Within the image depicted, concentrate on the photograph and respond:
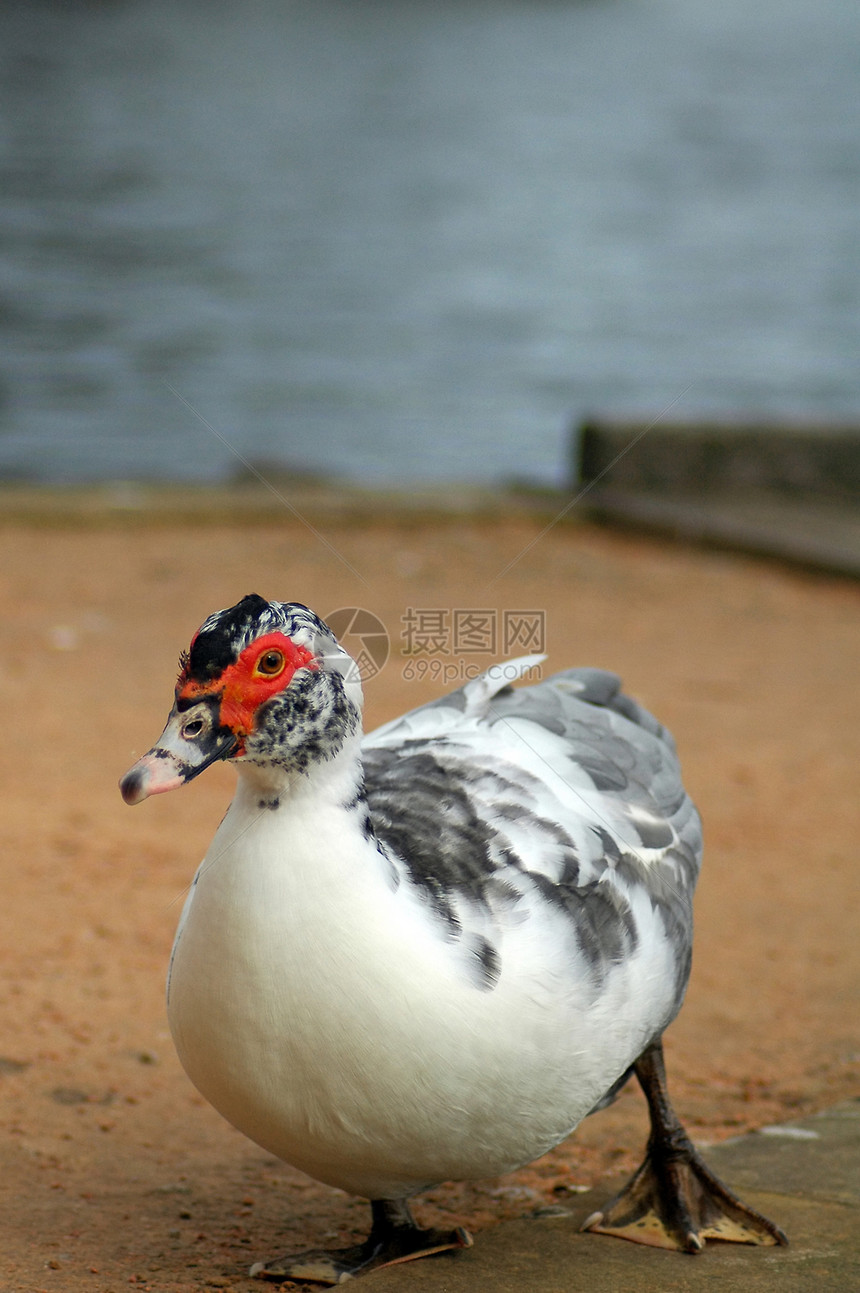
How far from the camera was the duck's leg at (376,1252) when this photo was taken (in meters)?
2.66

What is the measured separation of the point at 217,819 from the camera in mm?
4863

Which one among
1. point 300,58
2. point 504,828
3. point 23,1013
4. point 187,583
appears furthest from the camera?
point 300,58

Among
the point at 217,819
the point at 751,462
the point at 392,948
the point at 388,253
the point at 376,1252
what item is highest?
the point at 392,948

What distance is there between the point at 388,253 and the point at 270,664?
2607 cm

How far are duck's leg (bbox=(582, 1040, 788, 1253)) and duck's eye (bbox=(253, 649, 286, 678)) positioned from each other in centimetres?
119

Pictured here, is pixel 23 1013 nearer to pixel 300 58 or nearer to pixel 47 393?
pixel 47 393

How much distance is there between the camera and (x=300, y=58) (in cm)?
5300

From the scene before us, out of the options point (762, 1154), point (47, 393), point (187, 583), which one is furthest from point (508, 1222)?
point (47, 393)

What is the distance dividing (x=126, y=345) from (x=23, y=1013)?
16478 mm

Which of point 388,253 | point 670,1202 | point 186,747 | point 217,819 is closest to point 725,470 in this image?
point 217,819

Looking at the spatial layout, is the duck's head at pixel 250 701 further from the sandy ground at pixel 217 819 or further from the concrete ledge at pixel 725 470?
the concrete ledge at pixel 725 470

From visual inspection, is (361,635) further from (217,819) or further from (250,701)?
(217,819)

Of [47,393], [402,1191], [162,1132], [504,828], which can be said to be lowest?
[47,393]

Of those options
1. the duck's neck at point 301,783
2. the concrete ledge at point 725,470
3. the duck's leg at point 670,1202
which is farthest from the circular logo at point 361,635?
the concrete ledge at point 725,470
